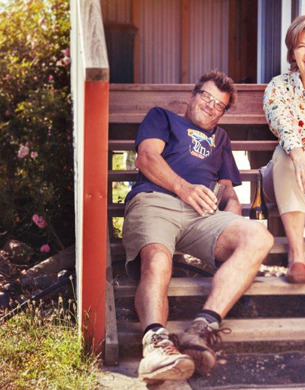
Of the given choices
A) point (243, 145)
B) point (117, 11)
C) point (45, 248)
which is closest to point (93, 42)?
point (243, 145)

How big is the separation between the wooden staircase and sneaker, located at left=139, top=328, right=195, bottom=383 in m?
0.33

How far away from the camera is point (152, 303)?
9.89 feet

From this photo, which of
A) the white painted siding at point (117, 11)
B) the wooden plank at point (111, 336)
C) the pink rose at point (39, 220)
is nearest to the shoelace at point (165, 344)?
the wooden plank at point (111, 336)

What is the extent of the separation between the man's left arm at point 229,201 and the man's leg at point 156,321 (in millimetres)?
572

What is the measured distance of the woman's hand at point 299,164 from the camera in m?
3.44

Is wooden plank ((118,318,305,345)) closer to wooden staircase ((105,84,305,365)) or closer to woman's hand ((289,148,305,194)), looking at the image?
wooden staircase ((105,84,305,365))

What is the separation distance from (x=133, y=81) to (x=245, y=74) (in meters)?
1.50

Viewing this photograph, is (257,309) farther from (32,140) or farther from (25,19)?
(25,19)

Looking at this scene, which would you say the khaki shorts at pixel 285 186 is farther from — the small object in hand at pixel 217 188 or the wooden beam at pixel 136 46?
the wooden beam at pixel 136 46

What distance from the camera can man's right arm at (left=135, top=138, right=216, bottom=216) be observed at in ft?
11.2

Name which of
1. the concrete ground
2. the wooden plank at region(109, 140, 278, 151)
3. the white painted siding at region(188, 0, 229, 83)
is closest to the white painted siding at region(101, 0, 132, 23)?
the white painted siding at region(188, 0, 229, 83)

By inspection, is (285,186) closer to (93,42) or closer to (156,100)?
(93,42)

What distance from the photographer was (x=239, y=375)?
10.1 ft

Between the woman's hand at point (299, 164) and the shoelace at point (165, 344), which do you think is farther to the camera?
the woman's hand at point (299, 164)
